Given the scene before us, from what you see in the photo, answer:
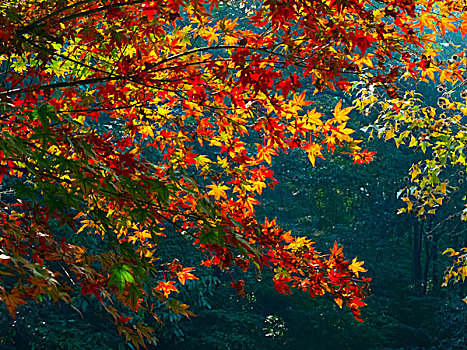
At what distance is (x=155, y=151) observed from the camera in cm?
852

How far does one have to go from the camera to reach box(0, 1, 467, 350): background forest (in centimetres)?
675

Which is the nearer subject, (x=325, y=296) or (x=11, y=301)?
(x=11, y=301)

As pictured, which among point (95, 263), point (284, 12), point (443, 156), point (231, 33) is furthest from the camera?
point (95, 263)

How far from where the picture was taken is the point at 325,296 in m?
8.38

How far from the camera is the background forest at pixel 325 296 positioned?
6.75 meters

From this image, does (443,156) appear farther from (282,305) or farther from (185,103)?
(282,305)

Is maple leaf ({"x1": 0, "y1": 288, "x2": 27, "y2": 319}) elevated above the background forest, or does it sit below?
below

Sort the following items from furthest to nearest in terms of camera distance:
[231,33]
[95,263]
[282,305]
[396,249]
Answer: [396,249], [282,305], [95,263], [231,33]

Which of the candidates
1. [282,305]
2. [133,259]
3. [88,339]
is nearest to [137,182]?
[133,259]

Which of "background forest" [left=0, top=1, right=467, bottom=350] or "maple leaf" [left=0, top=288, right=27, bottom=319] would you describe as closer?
"maple leaf" [left=0, top=288, right=27, bottom=319]

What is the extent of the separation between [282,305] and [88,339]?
307 cm

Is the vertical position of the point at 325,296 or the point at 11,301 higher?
the point at 325,296

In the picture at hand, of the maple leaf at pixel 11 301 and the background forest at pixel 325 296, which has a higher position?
the background forest at pixel 325 296

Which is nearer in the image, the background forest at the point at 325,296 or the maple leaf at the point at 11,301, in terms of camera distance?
the maple leaf at the point at 11,301
